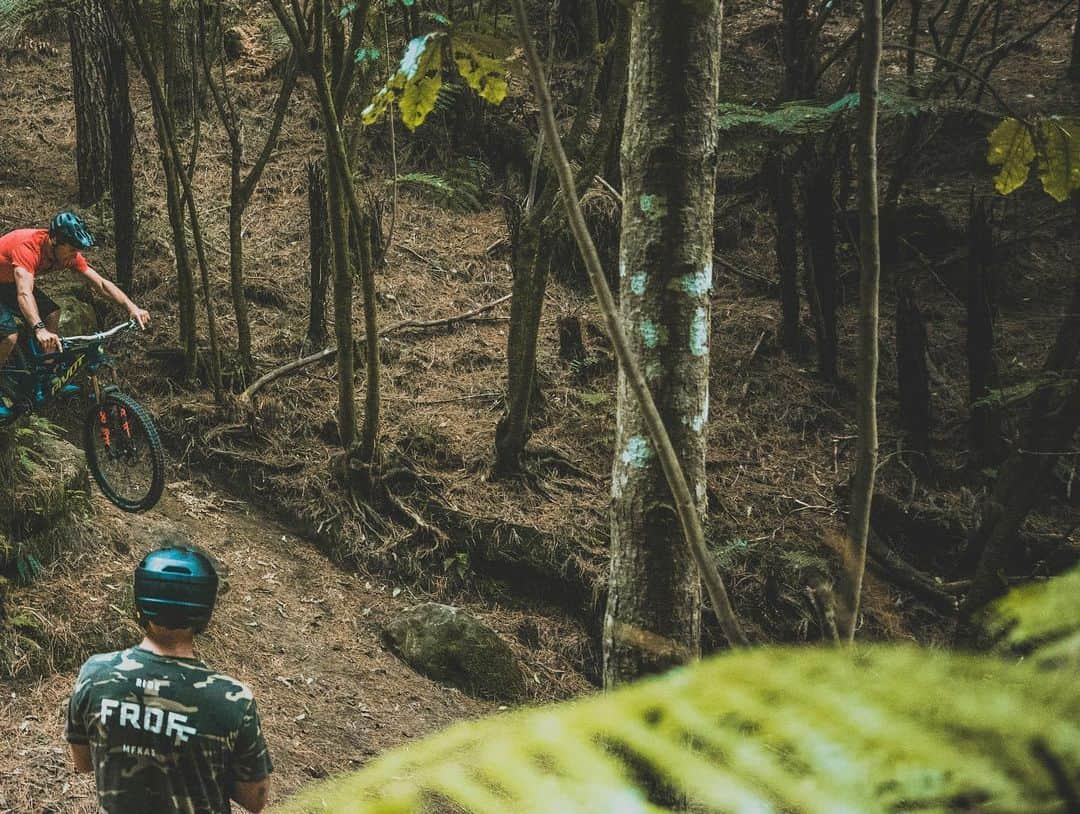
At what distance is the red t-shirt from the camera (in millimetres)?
5340

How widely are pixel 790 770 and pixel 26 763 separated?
4.70 m

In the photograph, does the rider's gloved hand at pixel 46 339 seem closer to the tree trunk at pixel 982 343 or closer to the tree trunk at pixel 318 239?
the tree trunk at pixel 318 239

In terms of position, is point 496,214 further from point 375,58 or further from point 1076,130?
point 1076,130

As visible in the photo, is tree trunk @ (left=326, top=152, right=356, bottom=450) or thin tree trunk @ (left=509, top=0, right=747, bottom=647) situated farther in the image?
tree trunk @ (left=326, top=152, right=356, bottom=450)

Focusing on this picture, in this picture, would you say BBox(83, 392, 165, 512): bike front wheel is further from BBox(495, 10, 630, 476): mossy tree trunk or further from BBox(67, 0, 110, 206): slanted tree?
BBox(67, 0, 110, 206): slanted tree

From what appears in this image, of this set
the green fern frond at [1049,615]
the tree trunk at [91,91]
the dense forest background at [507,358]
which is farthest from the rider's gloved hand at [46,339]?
the green fern frond at [1049,615]

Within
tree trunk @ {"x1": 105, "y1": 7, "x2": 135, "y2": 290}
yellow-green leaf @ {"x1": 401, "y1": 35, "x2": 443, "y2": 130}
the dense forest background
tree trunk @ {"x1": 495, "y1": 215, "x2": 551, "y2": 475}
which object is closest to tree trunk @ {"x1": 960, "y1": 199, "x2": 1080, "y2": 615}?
the dense forest background

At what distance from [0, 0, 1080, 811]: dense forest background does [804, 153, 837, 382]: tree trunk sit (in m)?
0.03

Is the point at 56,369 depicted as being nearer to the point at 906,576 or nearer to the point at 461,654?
the point at 461,654

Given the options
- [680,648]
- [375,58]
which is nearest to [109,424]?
[375,58]

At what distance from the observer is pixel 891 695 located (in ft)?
1.54

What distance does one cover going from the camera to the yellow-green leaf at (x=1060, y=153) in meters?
2.36

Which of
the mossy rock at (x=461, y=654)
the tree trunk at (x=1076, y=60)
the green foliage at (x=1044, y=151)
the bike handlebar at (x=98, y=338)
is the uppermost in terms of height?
the tree trunk at (x=1076, y=60)

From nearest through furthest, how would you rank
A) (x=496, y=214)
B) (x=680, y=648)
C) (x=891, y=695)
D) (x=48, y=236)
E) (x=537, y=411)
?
(x=891, y=695) → (x=680, y=648) → (x=48, y=236) → (x=537, y=411) → (x=496, y=214)
